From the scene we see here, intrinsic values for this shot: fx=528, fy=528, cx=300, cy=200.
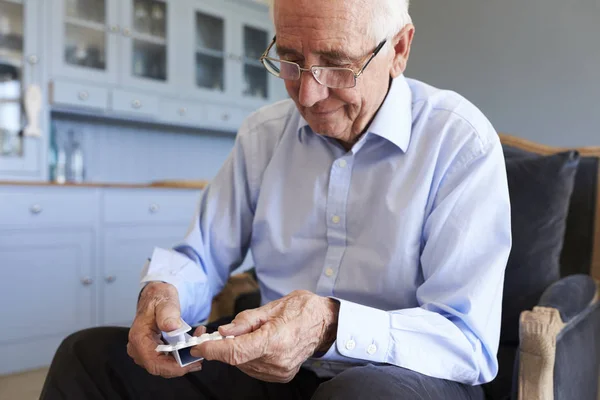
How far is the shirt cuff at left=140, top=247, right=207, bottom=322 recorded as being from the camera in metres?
0.97

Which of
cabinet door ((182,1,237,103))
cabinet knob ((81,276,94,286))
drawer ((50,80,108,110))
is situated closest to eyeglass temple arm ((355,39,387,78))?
cabinet knob ((81,276,94,286))

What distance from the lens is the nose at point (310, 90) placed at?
88 centimetres

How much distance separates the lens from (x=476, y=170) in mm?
854

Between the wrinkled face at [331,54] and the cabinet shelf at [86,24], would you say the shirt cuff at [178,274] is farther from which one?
the cabinet shelf at [86,24]

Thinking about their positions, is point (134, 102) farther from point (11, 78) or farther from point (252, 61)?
point (252, 61)

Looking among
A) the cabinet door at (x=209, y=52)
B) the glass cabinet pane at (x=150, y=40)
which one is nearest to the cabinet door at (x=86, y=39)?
the glass cabinet pane at (x=150, y=40)

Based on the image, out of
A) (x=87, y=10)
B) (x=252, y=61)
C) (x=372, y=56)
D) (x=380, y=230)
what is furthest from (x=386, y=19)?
(x=252, y=61)

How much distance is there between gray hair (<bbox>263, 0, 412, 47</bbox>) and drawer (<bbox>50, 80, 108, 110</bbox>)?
79.1 inches

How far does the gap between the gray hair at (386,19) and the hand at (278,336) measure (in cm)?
45

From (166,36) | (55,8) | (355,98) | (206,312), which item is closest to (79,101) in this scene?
(55,8)

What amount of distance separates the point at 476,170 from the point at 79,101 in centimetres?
220

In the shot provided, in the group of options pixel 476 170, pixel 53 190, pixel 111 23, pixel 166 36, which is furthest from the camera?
pixel 166 36

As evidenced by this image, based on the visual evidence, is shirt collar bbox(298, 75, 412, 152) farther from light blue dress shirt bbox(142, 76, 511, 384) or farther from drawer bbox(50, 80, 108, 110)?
drawer bbox(50, 80, 108, 110)

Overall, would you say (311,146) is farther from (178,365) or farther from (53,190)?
(53,190)
